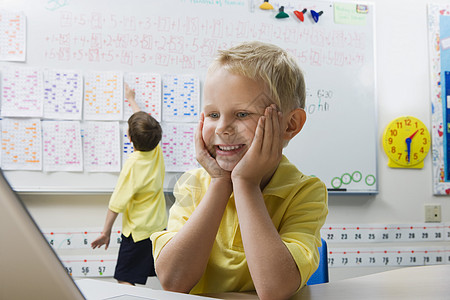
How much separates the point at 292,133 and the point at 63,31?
175 cm

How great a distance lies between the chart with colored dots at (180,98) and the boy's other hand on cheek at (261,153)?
1560 mm

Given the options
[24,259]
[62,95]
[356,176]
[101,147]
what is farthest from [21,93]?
[24,259]

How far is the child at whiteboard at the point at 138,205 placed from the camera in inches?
79.7

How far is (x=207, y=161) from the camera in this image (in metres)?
0.70

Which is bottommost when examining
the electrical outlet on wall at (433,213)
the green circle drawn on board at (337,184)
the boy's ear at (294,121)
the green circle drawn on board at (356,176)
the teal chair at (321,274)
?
the electrical outlet on wall at (433,213)

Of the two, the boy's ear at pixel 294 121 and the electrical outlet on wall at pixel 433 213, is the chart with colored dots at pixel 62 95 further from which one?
the electrical outlet on wall at pixel 433 213

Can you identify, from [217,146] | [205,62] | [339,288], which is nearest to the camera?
[339,288]

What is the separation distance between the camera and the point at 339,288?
534mm

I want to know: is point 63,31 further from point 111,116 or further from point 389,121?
point 389,121

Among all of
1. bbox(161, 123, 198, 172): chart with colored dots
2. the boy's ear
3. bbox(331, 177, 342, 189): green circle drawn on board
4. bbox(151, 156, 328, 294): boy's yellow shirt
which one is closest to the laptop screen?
bbox(151, 156, 328, 294): boy's yellow shirt

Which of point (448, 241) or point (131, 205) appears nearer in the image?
point (131, 205)

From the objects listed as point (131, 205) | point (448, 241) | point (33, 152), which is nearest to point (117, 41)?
point (33, 152)

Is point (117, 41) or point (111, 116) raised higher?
point (117, 41)

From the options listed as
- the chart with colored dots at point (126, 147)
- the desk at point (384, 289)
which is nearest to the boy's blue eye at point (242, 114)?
the desk at point (384, 289)
